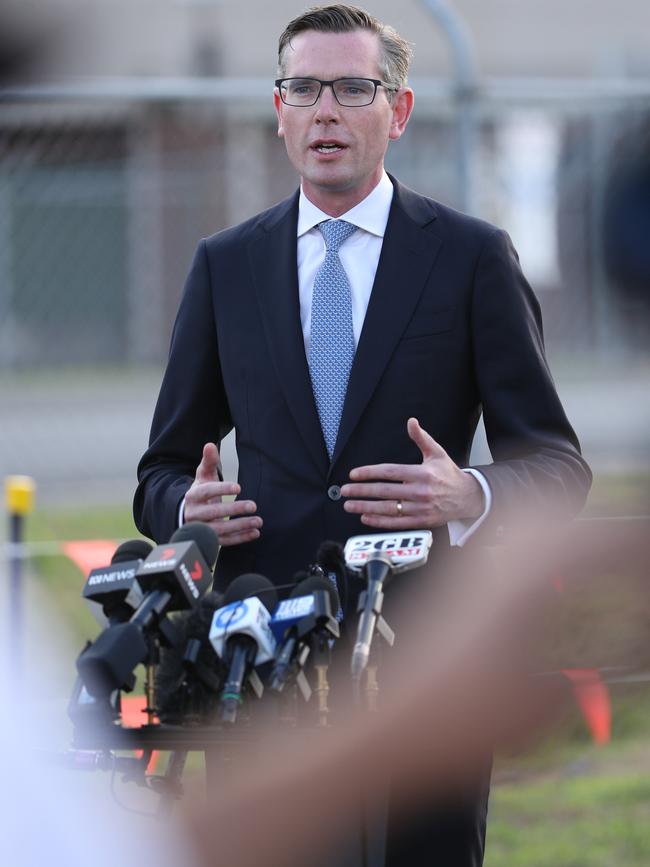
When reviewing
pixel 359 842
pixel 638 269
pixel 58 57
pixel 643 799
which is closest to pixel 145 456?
pixel 359 842

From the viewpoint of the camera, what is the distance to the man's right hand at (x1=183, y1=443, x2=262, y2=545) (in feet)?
9.65

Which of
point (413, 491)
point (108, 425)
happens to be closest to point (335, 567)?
point (413, 491)

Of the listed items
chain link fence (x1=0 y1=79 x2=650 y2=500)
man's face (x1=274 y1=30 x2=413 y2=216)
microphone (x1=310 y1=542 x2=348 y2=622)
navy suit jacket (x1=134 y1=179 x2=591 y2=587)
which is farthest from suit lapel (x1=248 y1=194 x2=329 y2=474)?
chain link fence (x1=0 y1=79 x2=650 y2=500)

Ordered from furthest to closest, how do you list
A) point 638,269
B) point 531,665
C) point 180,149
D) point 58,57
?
point 58,57, point 180,149, point 638,269, point 531,665

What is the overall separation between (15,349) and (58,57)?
539cm

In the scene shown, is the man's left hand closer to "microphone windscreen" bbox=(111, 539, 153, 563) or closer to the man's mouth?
"microphone windscreen" bbox=(111, 539, 153, 563)

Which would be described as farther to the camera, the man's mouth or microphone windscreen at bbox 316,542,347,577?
the man's mouth

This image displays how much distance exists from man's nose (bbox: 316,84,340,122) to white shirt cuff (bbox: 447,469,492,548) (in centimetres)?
75

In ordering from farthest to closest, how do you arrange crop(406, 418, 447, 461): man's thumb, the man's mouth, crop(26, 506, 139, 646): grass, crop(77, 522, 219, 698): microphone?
crop(26, 506, 139, 646): grass → the man's mouth → crop(406, 418, 447, 461): man's thumb → crop(77, 522, 219, 698): microphone

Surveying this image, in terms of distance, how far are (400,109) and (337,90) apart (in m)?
0.21

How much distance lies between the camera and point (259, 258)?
3258mm

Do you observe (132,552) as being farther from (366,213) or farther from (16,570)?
(16,570)

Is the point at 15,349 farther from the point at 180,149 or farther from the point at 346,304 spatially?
the point at 346,304

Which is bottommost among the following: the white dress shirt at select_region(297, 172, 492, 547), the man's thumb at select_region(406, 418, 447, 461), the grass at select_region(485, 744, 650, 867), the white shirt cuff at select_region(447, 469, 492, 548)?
the grass at select_region(485, 744, 650, 867)
